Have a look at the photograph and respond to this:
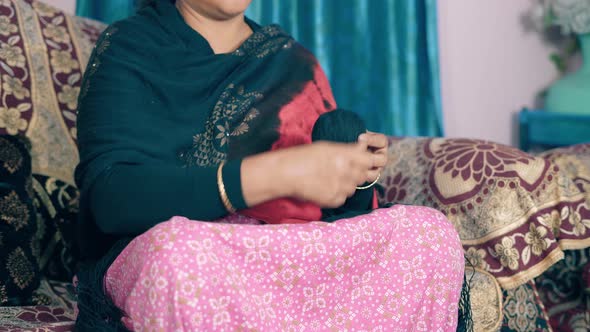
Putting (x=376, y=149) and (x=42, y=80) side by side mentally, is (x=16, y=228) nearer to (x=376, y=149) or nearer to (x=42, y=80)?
(x=42, y=80)

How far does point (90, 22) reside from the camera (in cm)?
172

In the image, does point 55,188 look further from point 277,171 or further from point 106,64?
point 277,171

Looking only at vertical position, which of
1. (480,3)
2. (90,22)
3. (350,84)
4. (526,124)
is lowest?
(526,124)

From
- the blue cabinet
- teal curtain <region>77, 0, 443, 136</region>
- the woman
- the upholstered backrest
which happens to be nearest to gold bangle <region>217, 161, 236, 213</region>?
the woman

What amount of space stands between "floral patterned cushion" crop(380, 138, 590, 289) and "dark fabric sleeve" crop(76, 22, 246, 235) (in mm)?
620

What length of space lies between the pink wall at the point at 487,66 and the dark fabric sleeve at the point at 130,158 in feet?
6.44

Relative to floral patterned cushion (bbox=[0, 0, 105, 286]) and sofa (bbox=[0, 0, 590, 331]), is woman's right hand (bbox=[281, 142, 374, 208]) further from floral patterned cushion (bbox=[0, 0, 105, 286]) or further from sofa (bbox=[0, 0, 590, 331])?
floral patterned cushion (bbox=[0, 0, 105, 286])

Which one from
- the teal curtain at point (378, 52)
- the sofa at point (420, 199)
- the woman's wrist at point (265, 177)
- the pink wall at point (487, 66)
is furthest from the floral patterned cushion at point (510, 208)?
the pink wall at point (487, 66)

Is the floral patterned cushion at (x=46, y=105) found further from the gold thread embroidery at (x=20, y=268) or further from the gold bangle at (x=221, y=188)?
the gold bangle at (x=221, y=188)

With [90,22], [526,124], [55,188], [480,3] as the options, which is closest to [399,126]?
[526,124]

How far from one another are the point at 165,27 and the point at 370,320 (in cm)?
65

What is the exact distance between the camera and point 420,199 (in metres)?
1.49

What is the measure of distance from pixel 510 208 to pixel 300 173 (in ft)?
2.03

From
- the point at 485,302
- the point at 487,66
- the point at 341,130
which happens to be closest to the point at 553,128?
the point at 487,66
